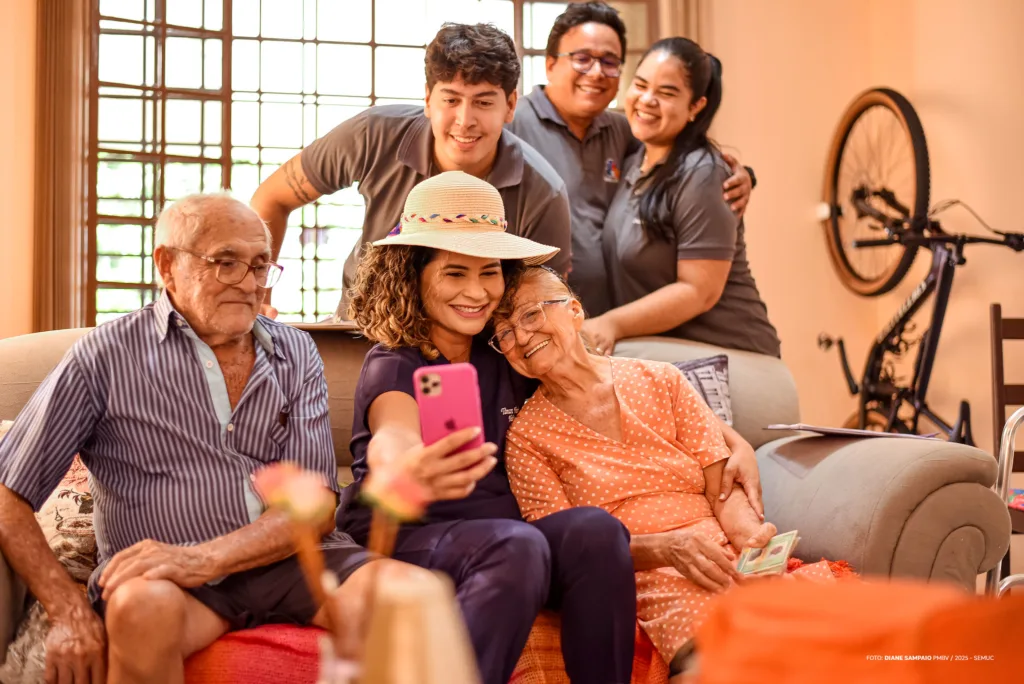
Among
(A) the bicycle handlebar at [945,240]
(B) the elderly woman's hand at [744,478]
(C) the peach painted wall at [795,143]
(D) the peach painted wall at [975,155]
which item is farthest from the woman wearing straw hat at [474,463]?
(C) the peach painted wall at [795,143]

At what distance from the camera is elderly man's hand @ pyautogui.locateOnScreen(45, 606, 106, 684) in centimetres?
157

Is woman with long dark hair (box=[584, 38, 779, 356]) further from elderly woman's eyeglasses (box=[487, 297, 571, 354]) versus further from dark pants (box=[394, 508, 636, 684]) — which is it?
dark pants (box=[394, 508, 636, 684])

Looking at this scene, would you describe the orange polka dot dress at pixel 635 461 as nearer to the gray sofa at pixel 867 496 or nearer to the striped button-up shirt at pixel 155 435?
the gray sofa at pixel 867 496

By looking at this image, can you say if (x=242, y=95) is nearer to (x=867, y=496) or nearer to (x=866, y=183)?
(x=866, y=183)

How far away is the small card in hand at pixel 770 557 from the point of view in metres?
1.83

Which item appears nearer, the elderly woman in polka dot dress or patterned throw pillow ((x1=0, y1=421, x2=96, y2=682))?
patterned throw pillow ((x1=0, y1=421, x2=96, y2=682))

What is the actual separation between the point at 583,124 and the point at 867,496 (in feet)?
5.50

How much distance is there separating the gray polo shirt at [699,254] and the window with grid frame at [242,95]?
2.06 meters

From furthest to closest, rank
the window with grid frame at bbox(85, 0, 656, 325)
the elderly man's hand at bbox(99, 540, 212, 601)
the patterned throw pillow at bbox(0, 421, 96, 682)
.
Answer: the window with grid frame at bbox(85, 0, 656, 325) → the patterned throw pillow at bbox(0, 421, 96, 682) → the elderly man's hand at bbox(99, 540, 212, 601)

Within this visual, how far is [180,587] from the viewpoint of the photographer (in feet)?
5.39

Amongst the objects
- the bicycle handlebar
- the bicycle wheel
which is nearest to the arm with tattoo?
the bicycle handlebar

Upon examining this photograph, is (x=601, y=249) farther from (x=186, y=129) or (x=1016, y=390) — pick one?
(x=186, y=129)

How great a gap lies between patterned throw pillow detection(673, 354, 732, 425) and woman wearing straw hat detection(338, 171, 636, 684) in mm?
557

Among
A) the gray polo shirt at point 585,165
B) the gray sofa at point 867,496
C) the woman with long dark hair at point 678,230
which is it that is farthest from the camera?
the gray polo shirt at point 585,165
